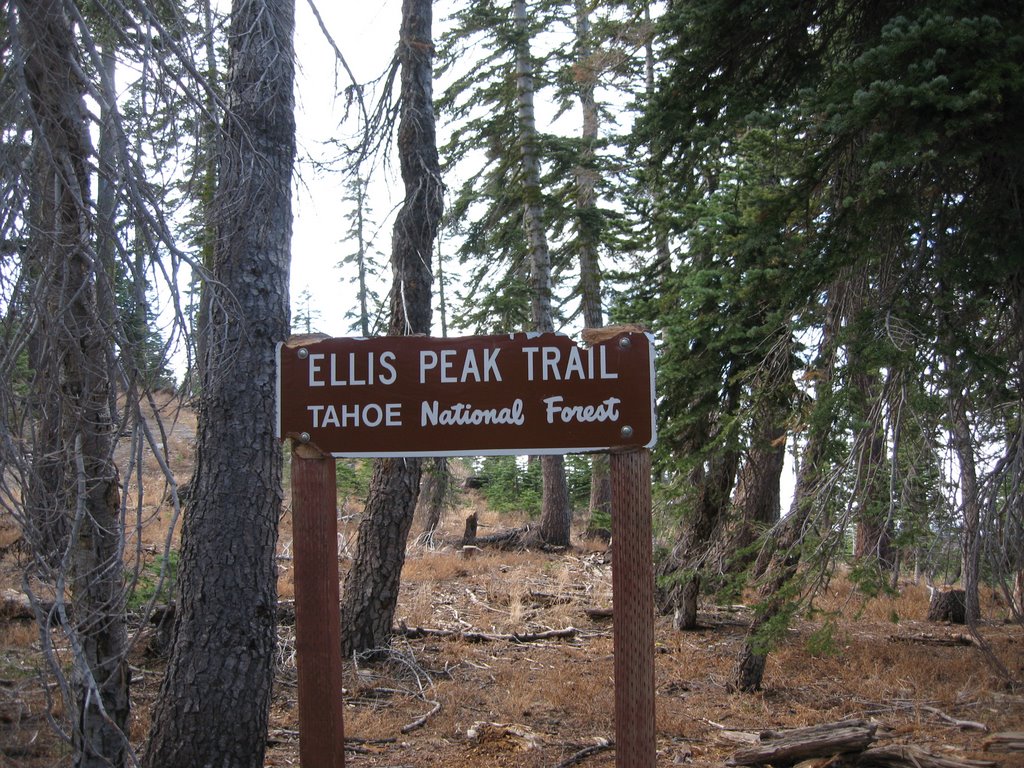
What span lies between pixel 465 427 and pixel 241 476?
232 cm

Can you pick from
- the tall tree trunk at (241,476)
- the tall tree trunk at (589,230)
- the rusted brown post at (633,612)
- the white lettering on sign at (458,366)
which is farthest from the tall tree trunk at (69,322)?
the tall tree trunk at (589,230)

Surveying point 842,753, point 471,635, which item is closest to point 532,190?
point 471,635

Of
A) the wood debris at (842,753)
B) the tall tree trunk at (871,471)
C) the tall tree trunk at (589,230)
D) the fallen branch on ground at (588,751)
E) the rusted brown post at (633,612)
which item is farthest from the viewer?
the tall tree trunk at (589,230)

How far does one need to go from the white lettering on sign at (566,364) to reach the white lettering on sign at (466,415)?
0.46 ft

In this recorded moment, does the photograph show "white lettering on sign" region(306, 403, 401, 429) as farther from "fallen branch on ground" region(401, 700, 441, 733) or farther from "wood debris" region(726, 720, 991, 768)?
"fallen branch on ground" region(401, 700, 441, 733)

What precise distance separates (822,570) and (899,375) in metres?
1.40

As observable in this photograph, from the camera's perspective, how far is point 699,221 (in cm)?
677

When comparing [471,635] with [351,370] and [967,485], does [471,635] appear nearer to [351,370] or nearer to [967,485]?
[967,485]

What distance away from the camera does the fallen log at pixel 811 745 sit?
5371 mm

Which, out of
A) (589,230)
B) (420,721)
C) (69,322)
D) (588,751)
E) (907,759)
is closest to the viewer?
(69,322)

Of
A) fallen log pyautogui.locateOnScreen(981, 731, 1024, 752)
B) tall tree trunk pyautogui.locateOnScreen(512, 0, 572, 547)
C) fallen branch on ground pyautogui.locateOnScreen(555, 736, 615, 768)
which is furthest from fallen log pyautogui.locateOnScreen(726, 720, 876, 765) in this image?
tall tree trunk pyautogui.locateOnScreen(512, 0, 572, 547)

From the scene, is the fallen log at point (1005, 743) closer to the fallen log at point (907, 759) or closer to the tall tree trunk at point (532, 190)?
the fallen log at point (907, 759)

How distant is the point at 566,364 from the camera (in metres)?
3.24

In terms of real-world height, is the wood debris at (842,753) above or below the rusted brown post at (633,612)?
below
